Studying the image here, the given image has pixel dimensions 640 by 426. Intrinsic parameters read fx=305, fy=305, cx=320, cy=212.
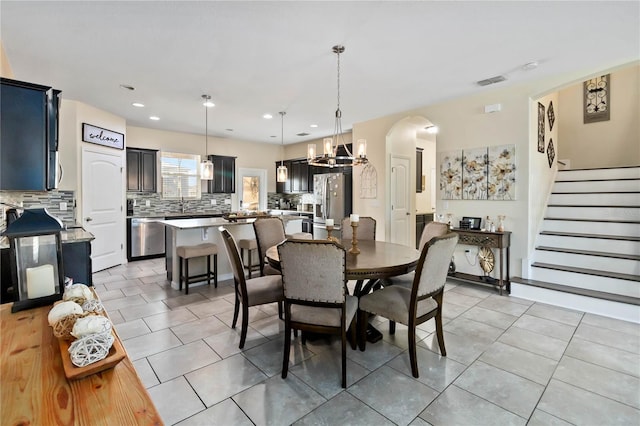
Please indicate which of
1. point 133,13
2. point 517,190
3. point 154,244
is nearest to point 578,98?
point 517,190

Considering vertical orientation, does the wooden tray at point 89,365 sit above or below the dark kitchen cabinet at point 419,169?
below

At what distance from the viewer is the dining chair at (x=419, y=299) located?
226 centimetres

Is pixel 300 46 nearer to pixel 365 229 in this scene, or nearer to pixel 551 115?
pixel 365 229

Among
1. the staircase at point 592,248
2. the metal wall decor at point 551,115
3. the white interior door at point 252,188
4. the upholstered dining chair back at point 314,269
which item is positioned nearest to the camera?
the upholstered dining chair back at point 314,269

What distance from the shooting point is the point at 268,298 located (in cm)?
275

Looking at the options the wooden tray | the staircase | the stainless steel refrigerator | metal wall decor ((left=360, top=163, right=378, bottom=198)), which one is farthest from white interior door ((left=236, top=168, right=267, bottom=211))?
the wooden tray

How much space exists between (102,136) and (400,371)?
577 cm

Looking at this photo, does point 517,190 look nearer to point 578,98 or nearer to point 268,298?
point 578,98

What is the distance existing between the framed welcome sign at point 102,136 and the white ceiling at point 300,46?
0.58 meters

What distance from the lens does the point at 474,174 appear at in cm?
450

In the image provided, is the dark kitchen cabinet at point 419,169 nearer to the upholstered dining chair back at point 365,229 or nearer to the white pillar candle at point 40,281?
the upholstered dining chair back at point 365,229

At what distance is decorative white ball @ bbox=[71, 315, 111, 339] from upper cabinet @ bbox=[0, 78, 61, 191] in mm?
1650

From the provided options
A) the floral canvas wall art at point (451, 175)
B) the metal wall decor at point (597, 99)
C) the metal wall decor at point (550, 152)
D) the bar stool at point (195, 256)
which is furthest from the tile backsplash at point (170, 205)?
the metal wall decor at point (597, 99)

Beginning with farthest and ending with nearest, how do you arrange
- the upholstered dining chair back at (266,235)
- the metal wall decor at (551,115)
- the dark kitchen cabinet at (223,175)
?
the dark kitchen cabinet at (223,175) < the metal wall decor at (551,115) < the upholstered dining chair back at (266,235)
